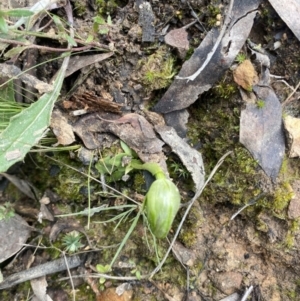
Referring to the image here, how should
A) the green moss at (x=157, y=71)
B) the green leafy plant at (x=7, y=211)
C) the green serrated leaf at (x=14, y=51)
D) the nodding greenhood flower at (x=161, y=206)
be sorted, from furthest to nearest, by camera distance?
the green leafy plant at (x=7, y=211) < the green moss at (x=157, y=71) < the green serrated leaf at (x=14, y=51) < the nodding greenhood flower at (x=161, y=206)

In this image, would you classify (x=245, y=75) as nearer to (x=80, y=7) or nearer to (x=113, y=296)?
(x=80, y=7)

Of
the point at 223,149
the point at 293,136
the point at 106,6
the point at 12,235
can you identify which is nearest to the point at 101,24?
the point at 106,6

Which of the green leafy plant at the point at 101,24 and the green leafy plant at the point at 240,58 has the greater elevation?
the green leafy plant at the point at 240,58

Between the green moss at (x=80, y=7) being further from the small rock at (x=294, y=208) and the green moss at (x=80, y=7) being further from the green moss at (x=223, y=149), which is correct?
the small rock at (x=294, y=208)

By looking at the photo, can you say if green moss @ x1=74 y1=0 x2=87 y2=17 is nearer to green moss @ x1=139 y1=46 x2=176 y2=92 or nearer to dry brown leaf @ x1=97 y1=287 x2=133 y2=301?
green moss @ x1=139 y1=46 x2=176 y2=92

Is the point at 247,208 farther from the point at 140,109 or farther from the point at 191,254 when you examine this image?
the point at 140,109

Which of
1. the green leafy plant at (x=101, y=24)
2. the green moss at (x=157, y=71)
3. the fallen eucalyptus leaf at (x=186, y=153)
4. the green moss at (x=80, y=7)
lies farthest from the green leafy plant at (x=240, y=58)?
the green moss at (x=80, y=7)

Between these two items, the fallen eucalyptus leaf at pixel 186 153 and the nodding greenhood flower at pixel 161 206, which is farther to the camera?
the fallen eucalyptus leaf at pixel 186 153
